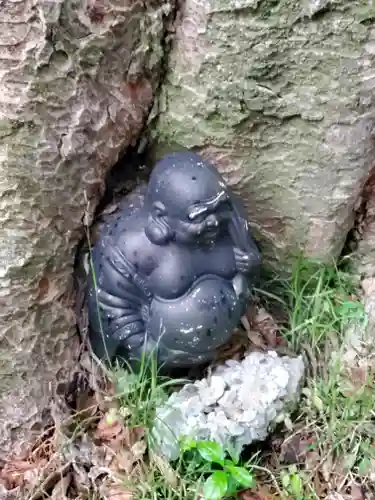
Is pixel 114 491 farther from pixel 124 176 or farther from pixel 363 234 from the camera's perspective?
pixel 363 234

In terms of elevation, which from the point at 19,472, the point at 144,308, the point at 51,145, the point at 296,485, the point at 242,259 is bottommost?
the point at 19,472

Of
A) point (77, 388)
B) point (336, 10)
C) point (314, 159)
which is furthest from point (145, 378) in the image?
point (336, 10)

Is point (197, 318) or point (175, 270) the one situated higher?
point (175, 270)

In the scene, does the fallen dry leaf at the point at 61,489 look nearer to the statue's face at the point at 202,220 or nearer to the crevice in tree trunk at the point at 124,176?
the crevice in tree trunk at the point at 124,176

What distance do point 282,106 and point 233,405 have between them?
928mm

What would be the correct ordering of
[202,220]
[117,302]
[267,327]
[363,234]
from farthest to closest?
[363,234], [267,327], [117,302], [202,220]

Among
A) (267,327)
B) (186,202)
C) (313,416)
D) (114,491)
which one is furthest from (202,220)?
(114,491)

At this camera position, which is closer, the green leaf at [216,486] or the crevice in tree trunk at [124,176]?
the green leaf at [216,486]

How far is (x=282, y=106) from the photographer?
6.83 ft

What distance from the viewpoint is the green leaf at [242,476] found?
1.82m

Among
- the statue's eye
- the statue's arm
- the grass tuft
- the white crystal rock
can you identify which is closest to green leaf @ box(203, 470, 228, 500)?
the grass tuft

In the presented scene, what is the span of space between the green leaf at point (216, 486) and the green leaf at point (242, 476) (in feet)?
0.07

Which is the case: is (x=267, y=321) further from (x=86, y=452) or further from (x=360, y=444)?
(x=86, y=452)

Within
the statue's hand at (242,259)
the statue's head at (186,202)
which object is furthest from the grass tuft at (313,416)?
the statue's head at (186,202)
